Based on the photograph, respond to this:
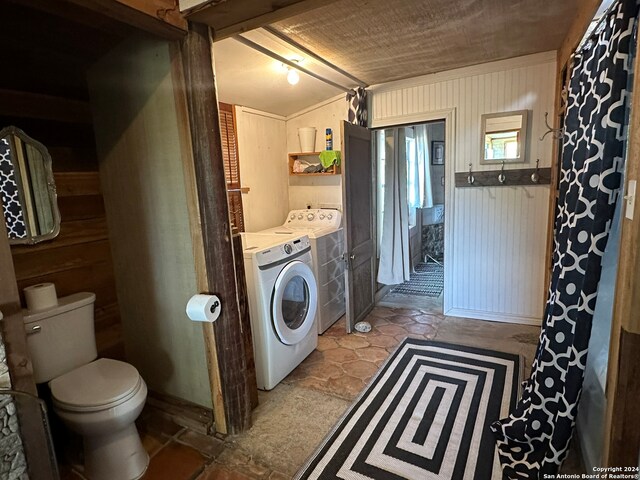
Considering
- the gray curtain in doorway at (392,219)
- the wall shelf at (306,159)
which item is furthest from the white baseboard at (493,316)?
the wall shelf at (306,159)

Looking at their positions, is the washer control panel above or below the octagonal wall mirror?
below

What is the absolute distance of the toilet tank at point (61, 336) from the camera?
170 cm

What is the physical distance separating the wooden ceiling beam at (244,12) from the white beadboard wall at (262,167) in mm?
1593

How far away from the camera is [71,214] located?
1.97 m

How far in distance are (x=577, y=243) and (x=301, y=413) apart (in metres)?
1.65

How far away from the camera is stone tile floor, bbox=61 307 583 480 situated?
166 cm

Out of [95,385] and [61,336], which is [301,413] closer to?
[95,385]

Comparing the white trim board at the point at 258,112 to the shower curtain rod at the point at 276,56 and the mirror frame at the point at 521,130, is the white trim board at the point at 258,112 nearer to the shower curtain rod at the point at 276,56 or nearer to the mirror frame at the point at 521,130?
the shower curtain rod at the point at 276,56

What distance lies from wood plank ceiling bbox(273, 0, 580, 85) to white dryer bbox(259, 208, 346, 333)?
1.33 meters

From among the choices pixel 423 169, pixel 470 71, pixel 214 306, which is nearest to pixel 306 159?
pixel 470 71

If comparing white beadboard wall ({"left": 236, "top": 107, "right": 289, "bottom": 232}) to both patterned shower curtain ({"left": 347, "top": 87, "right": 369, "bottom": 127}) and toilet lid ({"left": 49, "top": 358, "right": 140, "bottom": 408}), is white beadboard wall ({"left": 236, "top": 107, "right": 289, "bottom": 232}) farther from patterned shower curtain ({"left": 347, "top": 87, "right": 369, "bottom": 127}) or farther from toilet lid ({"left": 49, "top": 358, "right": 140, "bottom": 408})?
toilet lid ({"left": 49, "top": 358, "right": 140, "bottom": 408})

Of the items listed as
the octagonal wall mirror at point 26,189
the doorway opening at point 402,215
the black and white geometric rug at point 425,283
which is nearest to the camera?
the octagonal wall mirror at point 26,189

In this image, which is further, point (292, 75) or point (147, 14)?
point (292, 75)

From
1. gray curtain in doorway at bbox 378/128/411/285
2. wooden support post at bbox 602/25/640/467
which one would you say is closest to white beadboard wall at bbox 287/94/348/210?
gray curtain in doorway at bbox 378/128/411/285
